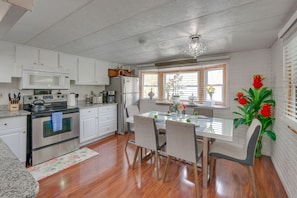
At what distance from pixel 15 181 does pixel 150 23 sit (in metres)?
1.89

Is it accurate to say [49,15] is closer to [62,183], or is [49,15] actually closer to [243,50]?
[62,183]

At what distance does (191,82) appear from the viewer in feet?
13.0

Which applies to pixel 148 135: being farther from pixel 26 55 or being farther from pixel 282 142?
pixel 26 55

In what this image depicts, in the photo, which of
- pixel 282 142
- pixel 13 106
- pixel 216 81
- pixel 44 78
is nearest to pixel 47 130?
pixel 13 106

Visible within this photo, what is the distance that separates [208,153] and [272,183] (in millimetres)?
1006

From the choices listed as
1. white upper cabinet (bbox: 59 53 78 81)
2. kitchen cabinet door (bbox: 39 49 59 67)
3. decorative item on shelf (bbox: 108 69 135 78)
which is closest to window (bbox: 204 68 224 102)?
decorative item on shelf (bbox: 108 69 135 78)

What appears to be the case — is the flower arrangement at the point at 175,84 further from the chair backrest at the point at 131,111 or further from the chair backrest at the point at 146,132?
the chair backrest at the point at 146,132

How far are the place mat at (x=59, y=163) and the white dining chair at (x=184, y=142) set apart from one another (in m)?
1.79

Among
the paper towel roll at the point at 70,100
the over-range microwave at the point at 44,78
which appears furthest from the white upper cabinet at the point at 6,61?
the paper towel roll at the point at 70,100

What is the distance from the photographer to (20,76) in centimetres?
272

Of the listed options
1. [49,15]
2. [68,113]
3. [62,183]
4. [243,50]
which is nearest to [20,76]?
[68,113]

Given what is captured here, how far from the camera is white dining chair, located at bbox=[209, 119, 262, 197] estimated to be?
5.61ft

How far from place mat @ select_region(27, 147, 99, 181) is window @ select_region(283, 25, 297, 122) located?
128 inches

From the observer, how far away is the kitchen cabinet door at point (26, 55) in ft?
8.92
